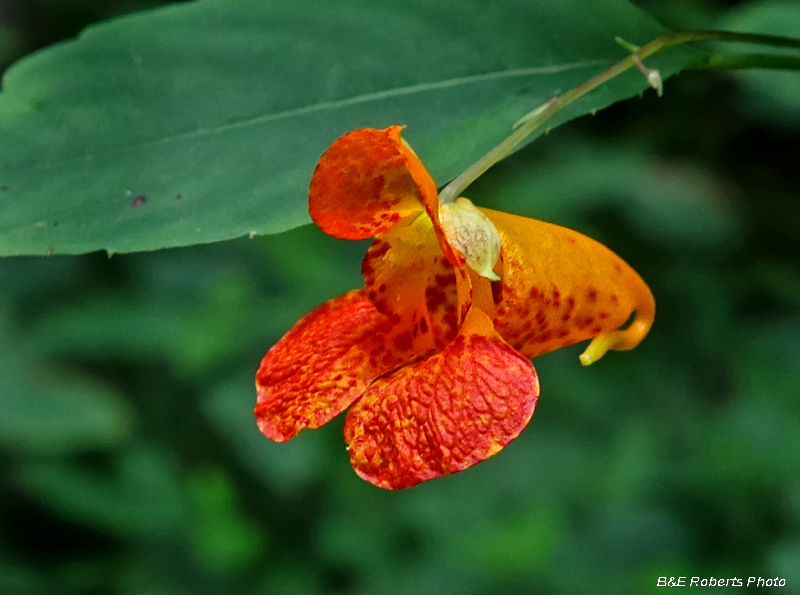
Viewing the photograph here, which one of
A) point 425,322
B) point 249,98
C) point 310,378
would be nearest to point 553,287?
point 425,322

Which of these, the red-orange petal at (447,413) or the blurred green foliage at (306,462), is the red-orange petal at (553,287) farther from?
the blurred green foliage at (306,462)

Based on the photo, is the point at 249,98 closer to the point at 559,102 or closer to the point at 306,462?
the point at 559,102

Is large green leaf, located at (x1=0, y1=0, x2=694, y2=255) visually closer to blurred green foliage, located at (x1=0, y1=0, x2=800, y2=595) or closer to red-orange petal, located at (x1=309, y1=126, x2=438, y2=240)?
red-orange petal, located at (x1=309, y1=126, x2=438, y2=240)

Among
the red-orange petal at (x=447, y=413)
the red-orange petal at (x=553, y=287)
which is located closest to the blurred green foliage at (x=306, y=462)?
the red-orange petal at (x=553, y=287)

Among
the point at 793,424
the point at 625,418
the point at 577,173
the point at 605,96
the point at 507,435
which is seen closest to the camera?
the point at 507,435

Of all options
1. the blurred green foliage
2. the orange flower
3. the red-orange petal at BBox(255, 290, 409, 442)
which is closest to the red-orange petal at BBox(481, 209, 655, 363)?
the orange flower

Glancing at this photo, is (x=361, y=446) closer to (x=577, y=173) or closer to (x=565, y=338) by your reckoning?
(x=565, y=338)

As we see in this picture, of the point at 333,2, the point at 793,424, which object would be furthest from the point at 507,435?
the point at 793,424
